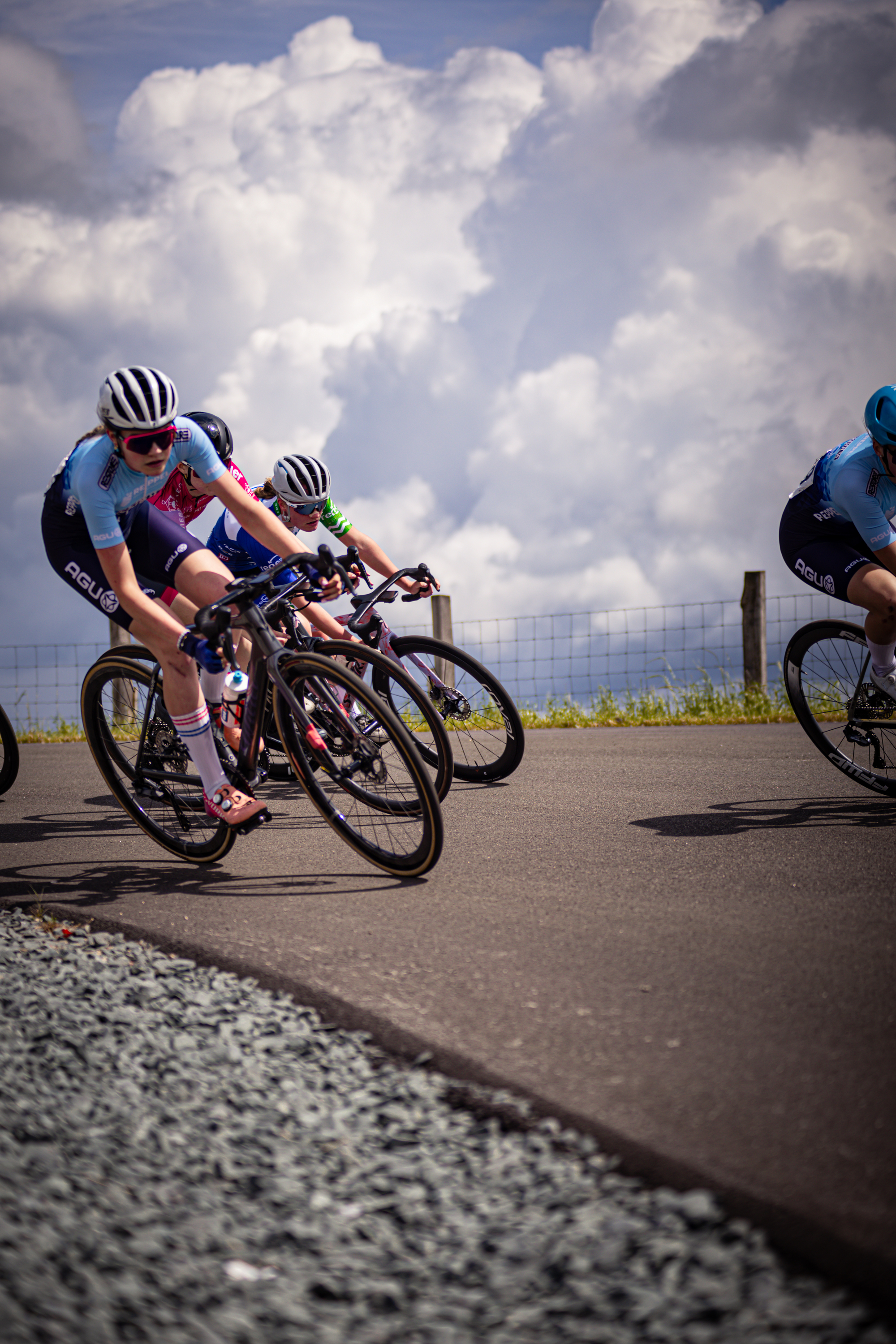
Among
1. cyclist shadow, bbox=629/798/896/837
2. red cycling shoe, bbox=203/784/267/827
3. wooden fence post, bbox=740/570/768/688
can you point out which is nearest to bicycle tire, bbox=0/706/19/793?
red cycling shoe, bbox=203/784/267/827

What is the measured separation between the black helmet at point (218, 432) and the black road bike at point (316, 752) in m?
1.76

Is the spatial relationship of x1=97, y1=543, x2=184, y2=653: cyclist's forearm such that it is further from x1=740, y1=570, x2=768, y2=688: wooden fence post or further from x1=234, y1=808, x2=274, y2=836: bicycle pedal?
x1=740, y1=570, x2=768, y2=688: wooden fence post

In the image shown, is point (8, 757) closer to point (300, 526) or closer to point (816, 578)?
point (300, 526)

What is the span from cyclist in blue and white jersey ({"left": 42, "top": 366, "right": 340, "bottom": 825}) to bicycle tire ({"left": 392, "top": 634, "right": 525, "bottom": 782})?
5.16 feet

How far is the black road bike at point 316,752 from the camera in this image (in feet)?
12.6

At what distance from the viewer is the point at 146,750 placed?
16.0 feet

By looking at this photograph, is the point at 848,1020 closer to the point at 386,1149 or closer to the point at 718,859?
the point at 386,1149

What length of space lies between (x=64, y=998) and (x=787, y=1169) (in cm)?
204

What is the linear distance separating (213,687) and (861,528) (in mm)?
3603

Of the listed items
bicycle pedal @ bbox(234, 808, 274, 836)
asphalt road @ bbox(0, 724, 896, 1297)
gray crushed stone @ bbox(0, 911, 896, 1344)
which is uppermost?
bicycle pedal @ bbox(234, 808, 274, 836)

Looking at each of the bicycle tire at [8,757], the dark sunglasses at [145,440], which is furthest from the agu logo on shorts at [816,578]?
the bicycle tire at [8,757]

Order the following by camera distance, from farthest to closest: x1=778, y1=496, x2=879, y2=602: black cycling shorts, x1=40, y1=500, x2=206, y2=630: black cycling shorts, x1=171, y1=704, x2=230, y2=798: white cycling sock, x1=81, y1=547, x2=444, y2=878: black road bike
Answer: x1=778, y1=496, x2=879, y2=602: black cycling shorts
x1=40, y1=500, x2=206, y2=630: black cycling shorts
x1=171, y1=704, x2=230, y2=798: white cycling sock
x1=81, y1=547, x2=444, y2=878: black road bike

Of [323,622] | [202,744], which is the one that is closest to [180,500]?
[323,622]

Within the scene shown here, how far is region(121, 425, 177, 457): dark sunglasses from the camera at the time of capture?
Answer: 13.3 feet
